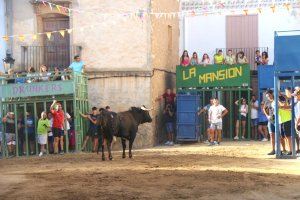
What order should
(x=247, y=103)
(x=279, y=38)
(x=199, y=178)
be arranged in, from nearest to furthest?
(x=199, y=178)
(x=279, y=38)
(x=247, y=103)

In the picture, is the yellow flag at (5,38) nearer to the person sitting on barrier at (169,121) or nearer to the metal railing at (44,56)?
the metal railing at (44,56)

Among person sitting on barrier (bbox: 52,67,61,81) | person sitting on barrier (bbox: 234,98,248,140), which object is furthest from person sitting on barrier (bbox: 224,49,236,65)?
person sitting on barrier (bbox: 52,67,61,81)

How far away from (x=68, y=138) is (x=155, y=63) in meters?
5.14

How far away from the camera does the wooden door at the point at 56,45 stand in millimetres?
27562

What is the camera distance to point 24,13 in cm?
2747

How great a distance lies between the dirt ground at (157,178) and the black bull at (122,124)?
76 cm

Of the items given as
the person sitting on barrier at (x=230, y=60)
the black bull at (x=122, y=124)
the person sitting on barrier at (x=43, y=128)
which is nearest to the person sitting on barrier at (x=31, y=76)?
the person sitting on barrier at (x=43, y=128)

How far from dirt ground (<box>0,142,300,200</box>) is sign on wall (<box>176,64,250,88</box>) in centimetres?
907

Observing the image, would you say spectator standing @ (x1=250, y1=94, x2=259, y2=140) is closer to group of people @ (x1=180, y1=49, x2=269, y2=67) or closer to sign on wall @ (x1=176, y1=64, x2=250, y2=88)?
sign on wall @ (x1=176, y1=64, x2=250, y2=88)

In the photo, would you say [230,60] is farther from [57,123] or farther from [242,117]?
[57,123]

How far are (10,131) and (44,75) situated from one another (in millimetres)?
2536

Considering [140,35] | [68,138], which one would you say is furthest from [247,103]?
[68,138]

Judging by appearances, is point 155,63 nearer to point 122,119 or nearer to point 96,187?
point 122,119

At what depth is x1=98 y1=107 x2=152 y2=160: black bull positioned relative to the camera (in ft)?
62.5
